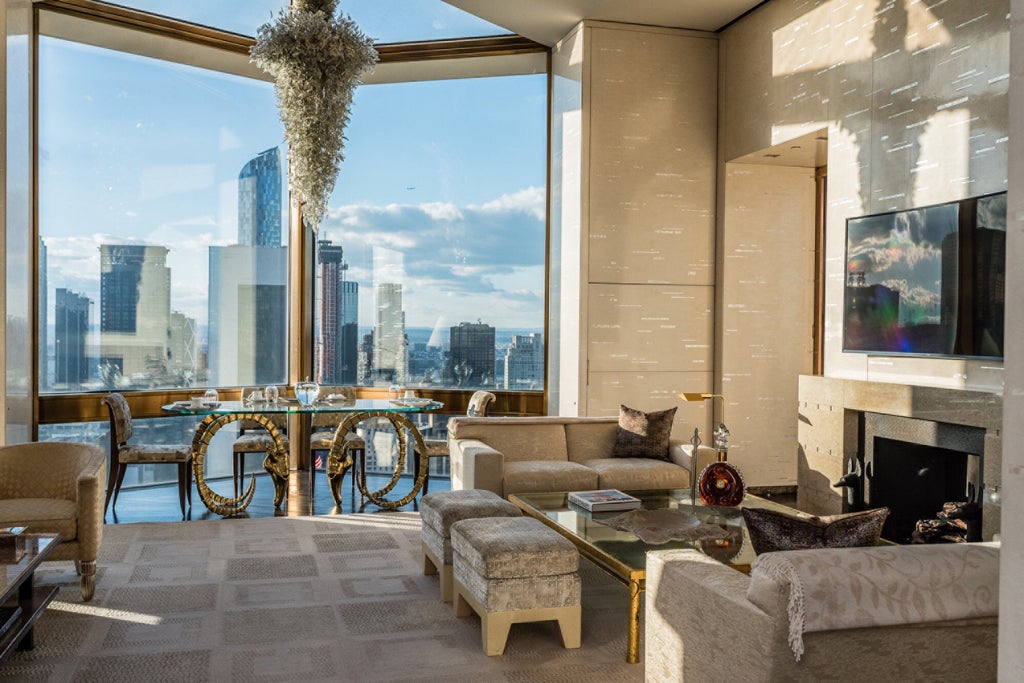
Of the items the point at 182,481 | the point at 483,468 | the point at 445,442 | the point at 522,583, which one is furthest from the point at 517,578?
the point at 182,481

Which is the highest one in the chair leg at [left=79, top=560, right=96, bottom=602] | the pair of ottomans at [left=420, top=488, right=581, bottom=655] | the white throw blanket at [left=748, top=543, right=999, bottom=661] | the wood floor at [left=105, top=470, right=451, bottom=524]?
the white throw blanket at [left=748, top=543, right=999, bottom=661]

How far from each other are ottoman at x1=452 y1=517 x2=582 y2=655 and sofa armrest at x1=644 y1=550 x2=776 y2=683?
649 millimetres

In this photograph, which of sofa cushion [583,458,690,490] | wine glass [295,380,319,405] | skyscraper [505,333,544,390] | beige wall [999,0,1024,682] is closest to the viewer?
beige wall [999,0,1024,682]

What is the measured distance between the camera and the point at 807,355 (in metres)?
7.29

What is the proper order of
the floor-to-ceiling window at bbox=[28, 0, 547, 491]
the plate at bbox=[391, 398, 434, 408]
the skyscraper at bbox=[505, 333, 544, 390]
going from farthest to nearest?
the skyscraper at bbox=[505, 333, 544, 390] < the floor-to-ceiling window at bbox=[28, 0, 547, 491] < the plate at bbox=[391, 398, 434, 408]

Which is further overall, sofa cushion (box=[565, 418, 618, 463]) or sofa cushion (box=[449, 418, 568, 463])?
sofa cushion (box=[565, 418, 618, 463])

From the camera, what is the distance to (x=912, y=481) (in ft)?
17.1

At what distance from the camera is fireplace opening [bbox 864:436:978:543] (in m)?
4.86

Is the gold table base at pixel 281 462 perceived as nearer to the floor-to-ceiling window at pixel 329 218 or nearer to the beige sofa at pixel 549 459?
the beige sofa at pixel 549 459

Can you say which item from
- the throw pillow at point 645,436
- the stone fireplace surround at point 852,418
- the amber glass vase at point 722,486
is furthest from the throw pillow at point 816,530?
the throw pillow at point 645,436

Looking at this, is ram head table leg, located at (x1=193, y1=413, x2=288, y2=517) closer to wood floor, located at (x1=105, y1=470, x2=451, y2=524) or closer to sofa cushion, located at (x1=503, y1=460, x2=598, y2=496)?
wood floor, located at (x1=105, y1=470, x2=451, y2=524)

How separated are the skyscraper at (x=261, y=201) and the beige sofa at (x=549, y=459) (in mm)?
3106

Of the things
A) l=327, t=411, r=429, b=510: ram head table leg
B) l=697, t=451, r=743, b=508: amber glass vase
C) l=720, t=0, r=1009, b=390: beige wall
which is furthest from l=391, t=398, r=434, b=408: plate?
l=720, t=0, r=1009, b=390: beige wall

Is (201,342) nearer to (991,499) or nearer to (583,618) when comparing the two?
(583,618)
